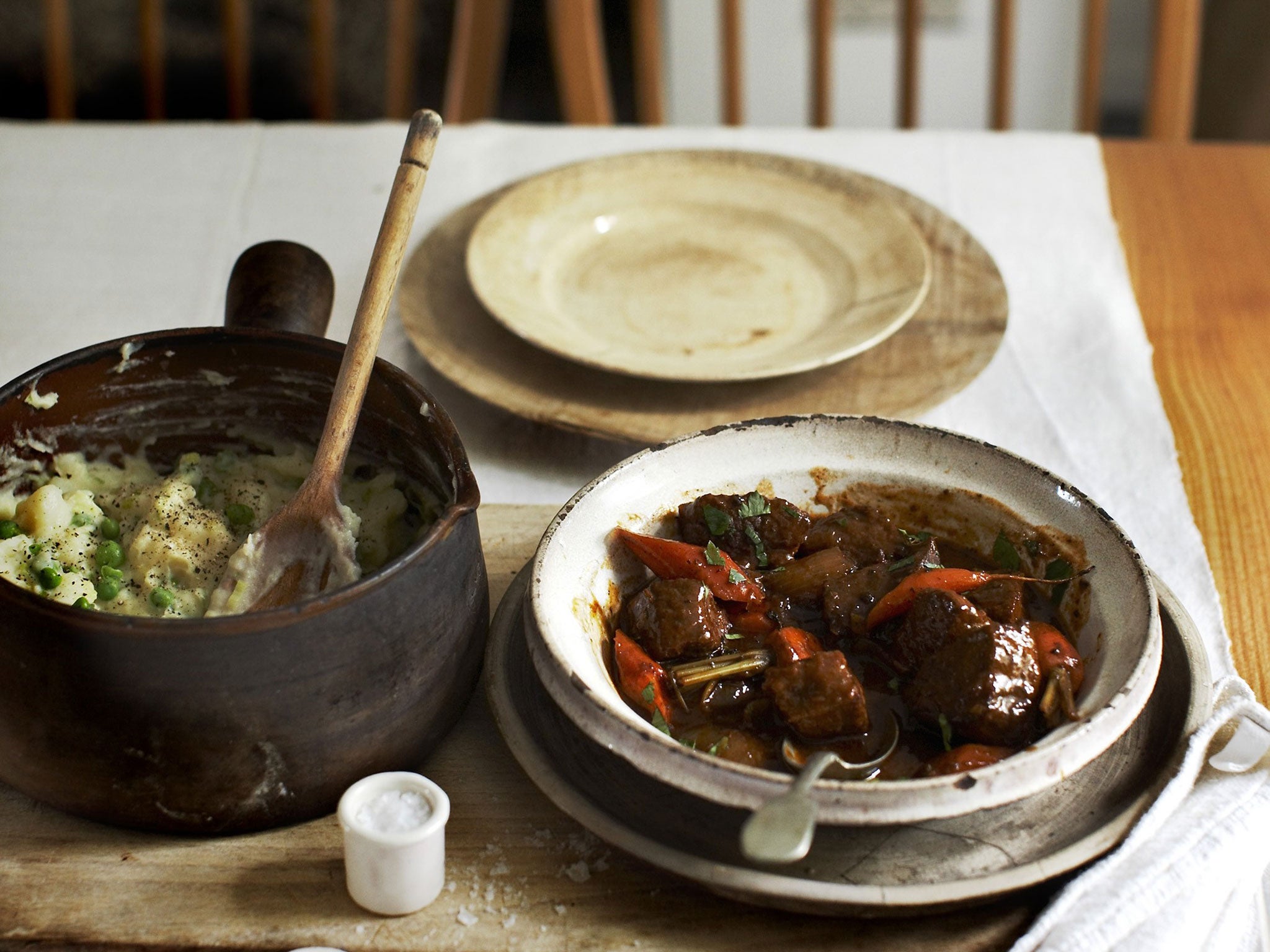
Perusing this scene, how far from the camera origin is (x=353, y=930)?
4.25 feet

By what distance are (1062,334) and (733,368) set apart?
0.77 m

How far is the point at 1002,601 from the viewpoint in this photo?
1524 mm

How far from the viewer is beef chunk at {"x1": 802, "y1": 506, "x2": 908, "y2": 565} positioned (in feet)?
5.36

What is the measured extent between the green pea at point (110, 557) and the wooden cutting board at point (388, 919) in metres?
0.29

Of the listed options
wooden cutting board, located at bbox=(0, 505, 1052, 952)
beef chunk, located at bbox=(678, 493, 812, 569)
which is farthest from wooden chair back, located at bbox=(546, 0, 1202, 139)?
wooden cutting board, located at bbox=(0, 505, 1052, 952)

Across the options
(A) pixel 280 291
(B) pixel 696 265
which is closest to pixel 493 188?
(B) pixel 696 265

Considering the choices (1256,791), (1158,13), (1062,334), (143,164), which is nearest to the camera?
(1256,791)

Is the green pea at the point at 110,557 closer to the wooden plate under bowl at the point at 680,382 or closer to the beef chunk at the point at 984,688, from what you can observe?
the wooden plate under bowl at the point at 680,382

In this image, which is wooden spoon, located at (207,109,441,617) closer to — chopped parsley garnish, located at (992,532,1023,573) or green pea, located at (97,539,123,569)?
green pea, located at (97,539,123,569)

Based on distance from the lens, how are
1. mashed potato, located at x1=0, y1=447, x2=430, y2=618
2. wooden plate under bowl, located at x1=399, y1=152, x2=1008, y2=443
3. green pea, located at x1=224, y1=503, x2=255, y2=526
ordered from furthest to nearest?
wooden plate under bowl, located at x1=399, y1=152, x2=1008, y2=443 → green pea, located at x1=224, y1=503, x2=255, y2=526 → mashed potato, located at x1=0, y1=447, x2=430, y2=618

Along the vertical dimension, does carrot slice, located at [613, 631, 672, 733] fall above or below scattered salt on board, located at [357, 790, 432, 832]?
below

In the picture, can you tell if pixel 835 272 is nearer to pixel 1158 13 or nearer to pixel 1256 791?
pixel 1256 791

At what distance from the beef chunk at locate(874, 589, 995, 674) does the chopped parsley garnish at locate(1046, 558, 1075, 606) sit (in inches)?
5.4

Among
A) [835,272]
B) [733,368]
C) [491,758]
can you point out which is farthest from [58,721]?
[835,272]
